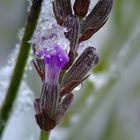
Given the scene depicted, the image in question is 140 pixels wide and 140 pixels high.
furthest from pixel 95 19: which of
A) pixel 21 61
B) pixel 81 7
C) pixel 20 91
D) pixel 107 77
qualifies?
pixel 107 77

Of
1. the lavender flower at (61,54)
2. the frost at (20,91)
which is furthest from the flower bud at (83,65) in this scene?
the frost at (20,91)

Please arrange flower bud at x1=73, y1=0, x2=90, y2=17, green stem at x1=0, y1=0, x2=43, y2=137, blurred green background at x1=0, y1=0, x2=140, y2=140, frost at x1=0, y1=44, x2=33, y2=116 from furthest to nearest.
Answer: blurred green background at x1=0, y1=0, x2=140, y2=140 → frost at x1=0, y1=44, x2=33, y2=116 → green stem at x1=0, y1=0, x2=43, y2=137 → flower bud at x1=73, y1=0, x2=90, y2=17

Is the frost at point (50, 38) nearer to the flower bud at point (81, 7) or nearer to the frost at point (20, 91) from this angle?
the flower bud at point (81, 7)

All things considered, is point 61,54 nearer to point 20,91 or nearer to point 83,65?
point 83,65

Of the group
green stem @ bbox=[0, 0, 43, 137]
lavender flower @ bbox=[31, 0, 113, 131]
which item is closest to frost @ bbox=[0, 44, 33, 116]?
green stem @ bbox=[0, 0, 43, 137]

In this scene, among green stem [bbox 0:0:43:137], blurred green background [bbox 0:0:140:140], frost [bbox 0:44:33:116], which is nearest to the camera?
green stem [bbox 0:0:43:137]

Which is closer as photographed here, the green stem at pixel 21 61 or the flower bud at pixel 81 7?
the flower bud at pixel 81 7

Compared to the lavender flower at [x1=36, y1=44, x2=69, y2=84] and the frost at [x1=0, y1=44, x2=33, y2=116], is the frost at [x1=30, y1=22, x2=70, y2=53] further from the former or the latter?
the frost at [x1=0, y1=44, x2=33, y2=116]

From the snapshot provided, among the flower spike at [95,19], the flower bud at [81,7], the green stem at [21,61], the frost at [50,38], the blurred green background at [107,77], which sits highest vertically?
the flower bud at [81,7]
